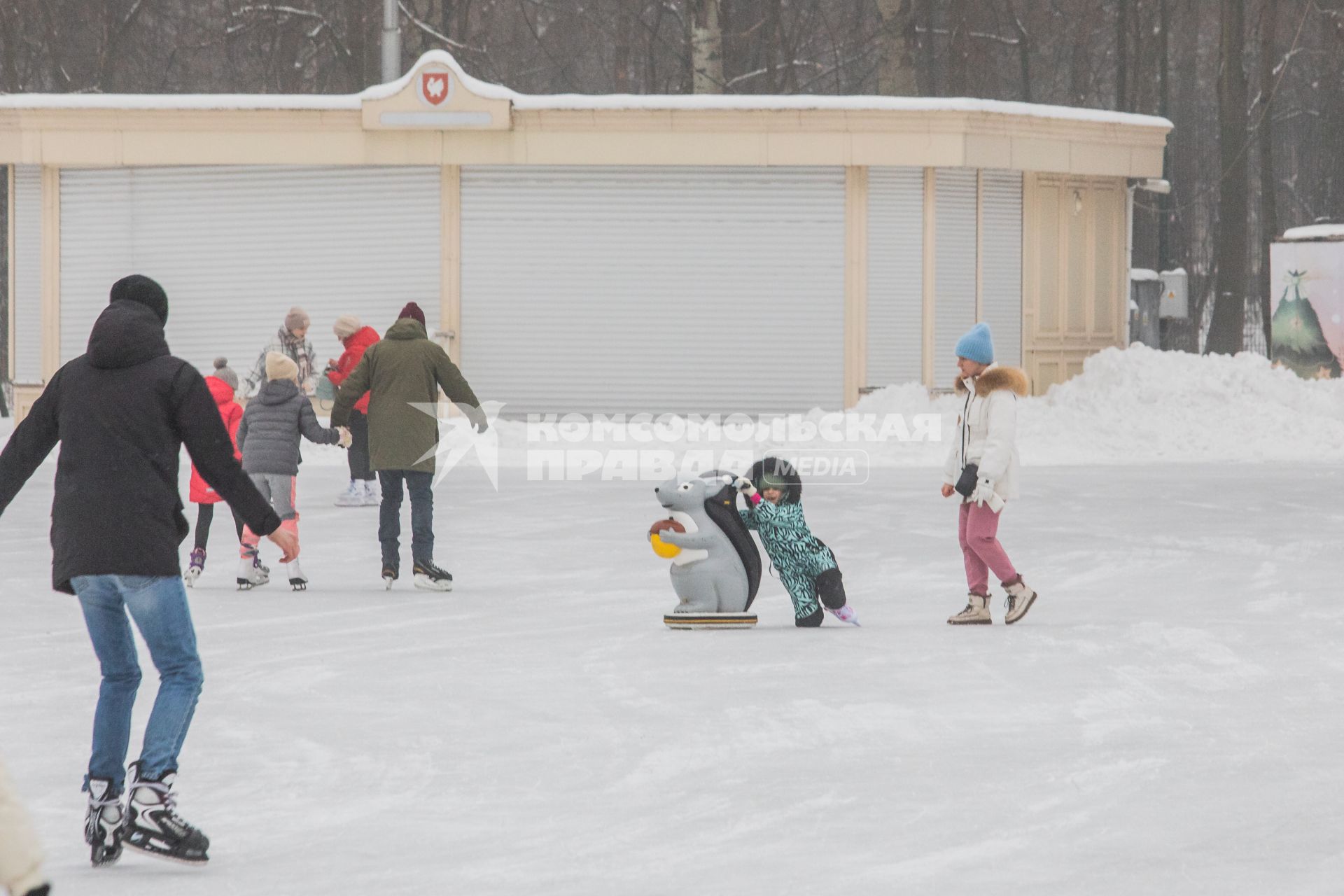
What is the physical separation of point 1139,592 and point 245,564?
5063 mm

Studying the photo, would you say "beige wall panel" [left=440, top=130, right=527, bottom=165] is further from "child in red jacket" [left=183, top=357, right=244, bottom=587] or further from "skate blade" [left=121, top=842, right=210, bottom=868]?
"skate blade" [left=121, top=842, right=210, bottom=868]

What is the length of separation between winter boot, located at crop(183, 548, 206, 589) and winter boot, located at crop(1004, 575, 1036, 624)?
15.5ft

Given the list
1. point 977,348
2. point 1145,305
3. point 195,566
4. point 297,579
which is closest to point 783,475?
point 977,348

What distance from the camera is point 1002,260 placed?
24.0 m

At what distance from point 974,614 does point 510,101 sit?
14.1 meters

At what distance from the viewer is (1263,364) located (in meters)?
22.6

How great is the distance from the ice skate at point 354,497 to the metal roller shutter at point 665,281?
7079 millimetres

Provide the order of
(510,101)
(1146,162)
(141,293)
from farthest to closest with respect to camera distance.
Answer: (1146,162), (510,101), (141,293)

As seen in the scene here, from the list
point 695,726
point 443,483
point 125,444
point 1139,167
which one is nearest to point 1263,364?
point 1139,167

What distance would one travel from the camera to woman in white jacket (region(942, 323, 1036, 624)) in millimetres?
9391

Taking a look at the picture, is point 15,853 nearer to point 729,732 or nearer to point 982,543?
point 729,732

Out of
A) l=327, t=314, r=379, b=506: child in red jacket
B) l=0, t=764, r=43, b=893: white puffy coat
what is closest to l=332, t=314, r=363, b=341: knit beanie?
l=327, t=314, r=379, b=506: child in red jacket

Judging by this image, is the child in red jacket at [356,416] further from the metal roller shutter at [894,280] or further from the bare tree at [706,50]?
the bare tree at [706,50]

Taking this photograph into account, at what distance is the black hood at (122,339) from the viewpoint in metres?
5.33
